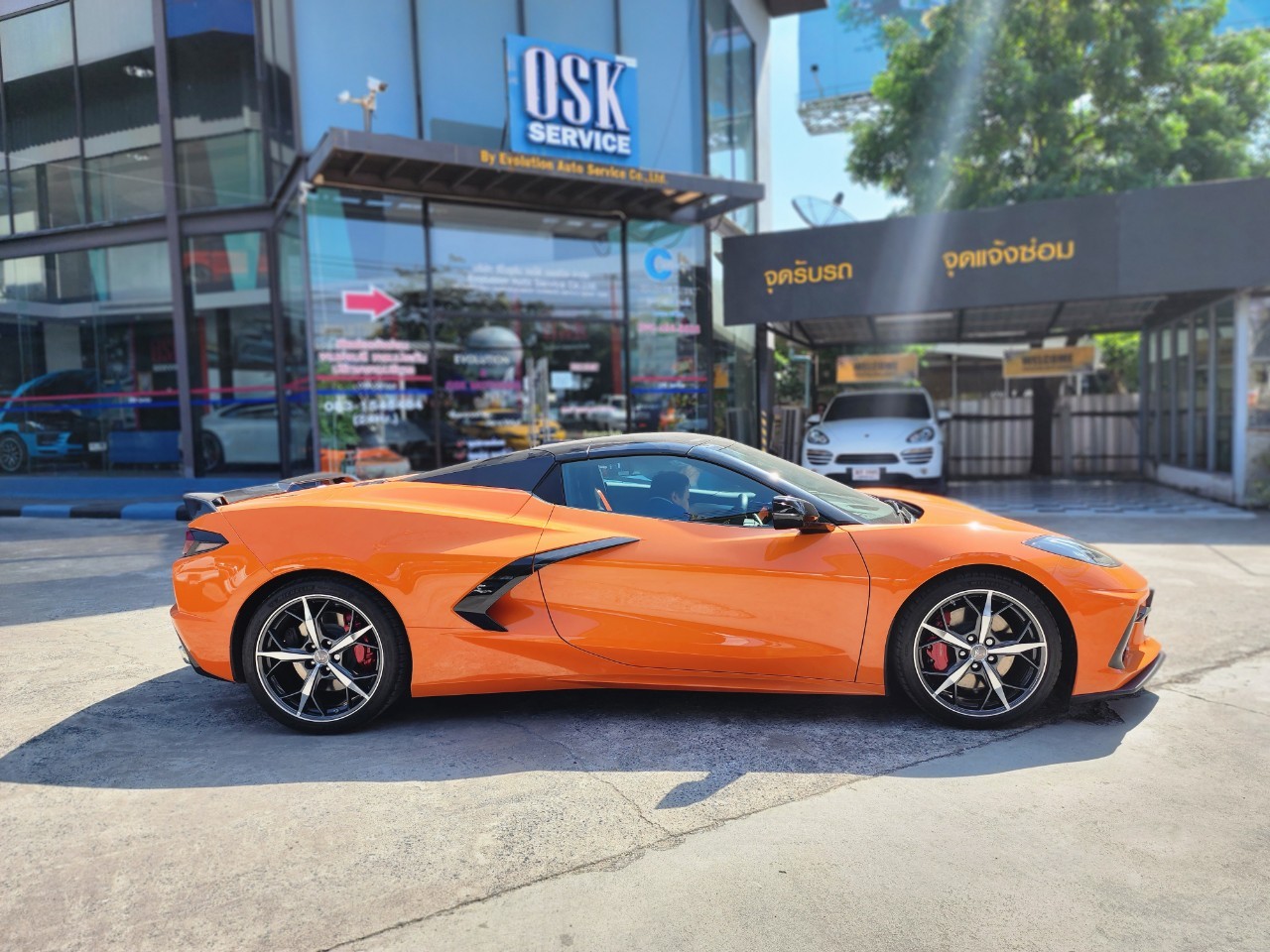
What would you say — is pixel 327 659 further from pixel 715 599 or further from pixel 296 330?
pixel 296 330

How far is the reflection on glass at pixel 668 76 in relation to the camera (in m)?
15.0

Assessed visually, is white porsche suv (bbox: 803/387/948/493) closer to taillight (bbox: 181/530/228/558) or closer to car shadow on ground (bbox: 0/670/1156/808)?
car shadow on ground (bbox: 0/670/1156/808)

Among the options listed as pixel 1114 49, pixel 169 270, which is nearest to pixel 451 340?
pixel 169 270

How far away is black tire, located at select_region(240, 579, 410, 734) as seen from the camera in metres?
3.73

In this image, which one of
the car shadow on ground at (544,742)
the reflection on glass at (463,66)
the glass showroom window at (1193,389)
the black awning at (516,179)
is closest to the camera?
the car shadow on ground at (544,742)

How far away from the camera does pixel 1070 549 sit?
379 cm

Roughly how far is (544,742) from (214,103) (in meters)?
12.9

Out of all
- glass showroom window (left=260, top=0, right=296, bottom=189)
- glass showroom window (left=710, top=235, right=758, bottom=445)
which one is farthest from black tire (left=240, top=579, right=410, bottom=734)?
glass showroom window (left=710, top=235, right=758, bottom=445)

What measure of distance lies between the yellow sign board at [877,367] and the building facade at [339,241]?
2612mm

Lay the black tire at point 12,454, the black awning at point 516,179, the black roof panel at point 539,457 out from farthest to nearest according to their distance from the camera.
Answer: the black tire at point 12,454, the black awning at point 516,179, the black roof panel at point 539,457

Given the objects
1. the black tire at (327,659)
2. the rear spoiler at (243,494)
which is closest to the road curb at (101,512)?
the rear spoiler at (243,494)

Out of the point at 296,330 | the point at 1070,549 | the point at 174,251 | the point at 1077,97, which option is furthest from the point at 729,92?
the point at 1070,549

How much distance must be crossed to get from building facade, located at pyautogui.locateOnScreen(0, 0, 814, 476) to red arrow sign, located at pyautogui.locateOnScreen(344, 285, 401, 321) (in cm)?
5

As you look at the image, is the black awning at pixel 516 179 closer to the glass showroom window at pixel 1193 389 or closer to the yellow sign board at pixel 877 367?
the yellow sign board at pixel 877 367
